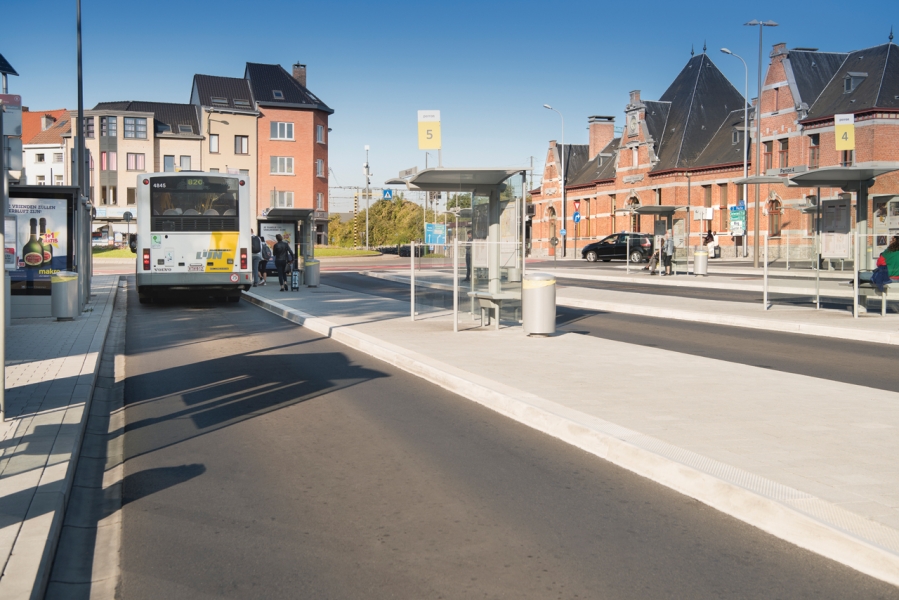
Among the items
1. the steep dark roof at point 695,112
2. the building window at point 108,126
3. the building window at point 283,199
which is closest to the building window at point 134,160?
the building window at point 108,126

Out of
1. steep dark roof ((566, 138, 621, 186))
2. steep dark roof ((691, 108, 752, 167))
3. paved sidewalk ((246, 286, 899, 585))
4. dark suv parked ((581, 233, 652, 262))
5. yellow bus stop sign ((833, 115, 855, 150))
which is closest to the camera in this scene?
paved sidewalk ((246, 286, 899, 585))

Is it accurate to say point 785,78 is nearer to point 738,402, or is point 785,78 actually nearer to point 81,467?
point 738,402

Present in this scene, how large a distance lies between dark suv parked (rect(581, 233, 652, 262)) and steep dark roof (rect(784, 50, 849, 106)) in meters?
12.2

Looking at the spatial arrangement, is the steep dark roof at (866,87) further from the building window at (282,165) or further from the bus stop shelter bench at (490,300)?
the bus stop shelter bench at (490,300)

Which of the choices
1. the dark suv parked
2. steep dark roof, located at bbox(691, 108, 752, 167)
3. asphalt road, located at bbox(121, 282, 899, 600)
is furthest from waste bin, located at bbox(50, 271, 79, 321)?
steep dark roof, located at bbox(691, 108, 752, 167)

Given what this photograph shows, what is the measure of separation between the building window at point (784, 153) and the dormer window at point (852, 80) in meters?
4.93

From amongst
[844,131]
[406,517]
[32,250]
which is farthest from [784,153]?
[406,517]

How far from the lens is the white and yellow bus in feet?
71.2

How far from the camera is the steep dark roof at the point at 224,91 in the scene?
7219cm

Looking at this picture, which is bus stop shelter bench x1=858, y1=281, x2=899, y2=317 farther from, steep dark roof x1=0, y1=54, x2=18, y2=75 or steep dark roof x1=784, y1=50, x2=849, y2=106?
steep dark roof x1=784, y1=50, x2=849, y2=106

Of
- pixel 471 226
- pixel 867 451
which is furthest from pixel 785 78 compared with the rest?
pixel 867 451

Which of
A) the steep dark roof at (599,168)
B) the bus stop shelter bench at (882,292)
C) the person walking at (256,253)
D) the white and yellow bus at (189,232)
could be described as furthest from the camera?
the steep dark roof at (599,168)

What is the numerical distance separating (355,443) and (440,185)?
9.37 metres

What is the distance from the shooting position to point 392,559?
456 cm
